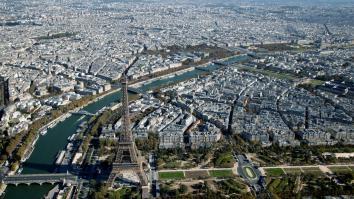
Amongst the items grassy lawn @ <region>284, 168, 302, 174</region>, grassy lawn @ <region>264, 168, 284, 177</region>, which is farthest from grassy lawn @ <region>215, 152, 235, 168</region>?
grassy lawn @ <region>284, 168, 302, 174</region>

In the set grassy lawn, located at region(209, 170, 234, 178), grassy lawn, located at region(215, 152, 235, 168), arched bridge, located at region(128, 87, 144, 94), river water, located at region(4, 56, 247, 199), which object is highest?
arched bridge, located at region(128, 87, 144, 94)

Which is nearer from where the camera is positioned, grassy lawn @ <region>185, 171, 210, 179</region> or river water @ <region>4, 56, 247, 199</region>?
river water @ <region>4, 56, 247, 199</region>

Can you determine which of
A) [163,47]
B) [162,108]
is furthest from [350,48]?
[162,108]

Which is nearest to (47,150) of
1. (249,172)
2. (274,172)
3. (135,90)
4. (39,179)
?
(39,179)

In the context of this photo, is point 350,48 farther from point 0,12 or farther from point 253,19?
point 0,12

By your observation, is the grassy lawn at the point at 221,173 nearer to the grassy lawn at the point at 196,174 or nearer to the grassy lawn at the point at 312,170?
the grassy lawn at the point at 196,174

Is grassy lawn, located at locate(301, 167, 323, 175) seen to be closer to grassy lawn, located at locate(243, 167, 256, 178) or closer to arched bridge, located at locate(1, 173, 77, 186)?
grassy lawn, located at locate(243, 167, 256, 178)

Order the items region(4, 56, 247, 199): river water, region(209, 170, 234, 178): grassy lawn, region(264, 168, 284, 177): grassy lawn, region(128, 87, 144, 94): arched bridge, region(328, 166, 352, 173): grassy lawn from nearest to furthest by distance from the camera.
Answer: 1. region(4, 56, 247, 199): river water
2. region(209, 170, 234, 178): grassy lawn
3. region(264, 168, 284, 177): grassy lawn
4. region(328, 166, 352, 173): grassy lawn
5. region(128, 87, 144, 94): arched bridge
